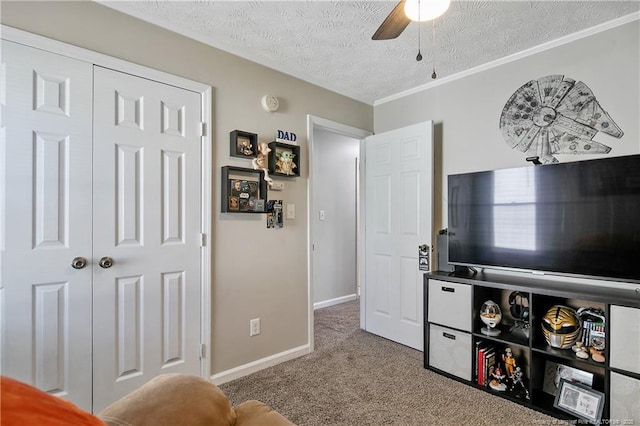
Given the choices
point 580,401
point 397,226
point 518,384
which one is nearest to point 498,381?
point 518,384

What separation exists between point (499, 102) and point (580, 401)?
6.99 feet

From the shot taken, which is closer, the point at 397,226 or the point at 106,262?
the point at 106,262

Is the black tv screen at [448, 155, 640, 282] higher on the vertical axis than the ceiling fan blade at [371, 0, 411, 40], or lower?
lower

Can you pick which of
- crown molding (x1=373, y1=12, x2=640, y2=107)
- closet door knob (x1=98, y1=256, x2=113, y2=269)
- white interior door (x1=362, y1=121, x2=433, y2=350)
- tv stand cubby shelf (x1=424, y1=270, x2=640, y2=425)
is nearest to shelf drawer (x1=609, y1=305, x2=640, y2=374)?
tv stand cubby shelf (x1=424, y1=270, x2=640, y2=425)

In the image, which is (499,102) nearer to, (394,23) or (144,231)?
(394,23)

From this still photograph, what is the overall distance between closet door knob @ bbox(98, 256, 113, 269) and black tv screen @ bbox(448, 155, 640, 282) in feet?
7.94

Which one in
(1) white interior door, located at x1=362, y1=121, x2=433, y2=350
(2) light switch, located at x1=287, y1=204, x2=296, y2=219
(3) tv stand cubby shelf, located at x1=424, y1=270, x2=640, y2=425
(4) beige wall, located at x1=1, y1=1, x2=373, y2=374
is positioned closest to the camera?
(3) tv stand cubby shelf, located at x1=424, y1=270, x2=640, y2=425

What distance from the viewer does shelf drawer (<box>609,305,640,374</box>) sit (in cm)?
163

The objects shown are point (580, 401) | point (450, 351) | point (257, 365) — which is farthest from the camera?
point (257, 365)

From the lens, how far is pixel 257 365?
2471 millimetres

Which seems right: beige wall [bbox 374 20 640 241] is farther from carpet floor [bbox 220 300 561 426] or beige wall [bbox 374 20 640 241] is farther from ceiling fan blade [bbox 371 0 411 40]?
ceiling fan blade [bbox 371 0 411 40]

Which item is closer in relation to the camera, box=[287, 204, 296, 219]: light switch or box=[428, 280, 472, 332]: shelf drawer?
box=[428, 280, 472, 332]: shelf drawer

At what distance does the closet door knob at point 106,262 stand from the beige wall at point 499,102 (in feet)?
8.41

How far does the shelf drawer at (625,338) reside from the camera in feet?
5.35
